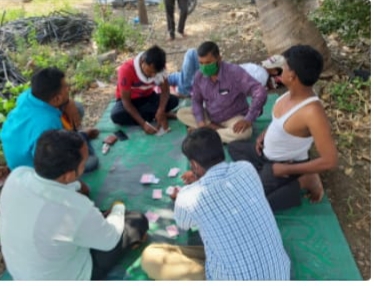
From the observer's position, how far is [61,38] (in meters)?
8.48

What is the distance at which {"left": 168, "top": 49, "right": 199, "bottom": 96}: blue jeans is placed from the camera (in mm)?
5008

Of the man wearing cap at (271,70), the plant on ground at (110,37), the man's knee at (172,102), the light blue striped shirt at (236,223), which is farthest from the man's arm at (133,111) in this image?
the plant on ground at (110,37)

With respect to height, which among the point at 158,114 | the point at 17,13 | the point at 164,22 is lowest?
the point at 158,114

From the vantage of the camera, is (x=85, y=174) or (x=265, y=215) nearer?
(x=265, y=215)

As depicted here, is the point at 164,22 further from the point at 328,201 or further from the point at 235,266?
the point at 235,266

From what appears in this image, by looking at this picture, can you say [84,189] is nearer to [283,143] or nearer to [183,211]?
[183,211]

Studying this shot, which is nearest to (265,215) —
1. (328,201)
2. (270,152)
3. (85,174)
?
(270,152)

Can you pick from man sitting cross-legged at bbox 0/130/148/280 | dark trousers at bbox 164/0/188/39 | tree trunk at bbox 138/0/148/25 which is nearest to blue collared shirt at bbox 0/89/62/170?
man sitting cross-legged at bbox 0/130/148/280

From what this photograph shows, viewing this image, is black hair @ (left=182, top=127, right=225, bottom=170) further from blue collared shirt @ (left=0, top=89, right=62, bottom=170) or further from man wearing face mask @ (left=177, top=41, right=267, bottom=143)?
man wearing face mask @ (left=177, top=41, right=267, bottom=143)

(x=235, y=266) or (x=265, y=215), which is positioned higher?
(x=265, y=215)

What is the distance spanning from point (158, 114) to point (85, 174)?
1107 millimetres

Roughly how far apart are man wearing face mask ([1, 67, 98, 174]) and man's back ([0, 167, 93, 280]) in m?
0.81

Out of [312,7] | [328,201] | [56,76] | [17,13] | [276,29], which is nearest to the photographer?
[56,76]

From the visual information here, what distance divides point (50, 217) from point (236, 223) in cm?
94
